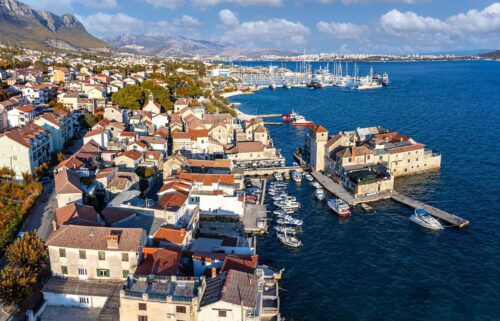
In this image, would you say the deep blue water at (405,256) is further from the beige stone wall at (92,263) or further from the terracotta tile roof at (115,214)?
the terracotta tile roof at (115,214)

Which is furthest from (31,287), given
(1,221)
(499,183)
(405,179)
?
(499,183)

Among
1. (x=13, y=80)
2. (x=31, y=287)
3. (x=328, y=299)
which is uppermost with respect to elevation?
(x=13, y=80)

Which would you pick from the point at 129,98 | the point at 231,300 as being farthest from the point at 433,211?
the point at 129,98

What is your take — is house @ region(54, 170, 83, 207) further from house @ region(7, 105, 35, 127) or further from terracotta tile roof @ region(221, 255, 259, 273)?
house @ region(7, 105, 35, 127)

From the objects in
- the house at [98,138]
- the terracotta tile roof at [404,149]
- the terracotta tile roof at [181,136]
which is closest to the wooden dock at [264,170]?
the terracotta tile roof at [181,136]

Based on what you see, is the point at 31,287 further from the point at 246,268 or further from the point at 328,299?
the point at 328,299

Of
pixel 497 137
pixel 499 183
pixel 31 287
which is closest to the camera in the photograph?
pixel 31 287
